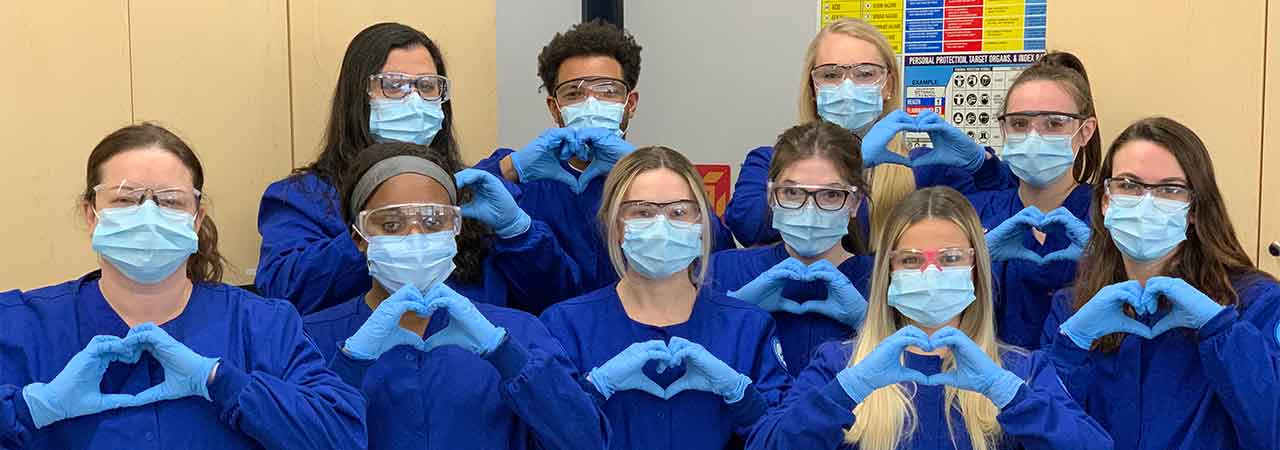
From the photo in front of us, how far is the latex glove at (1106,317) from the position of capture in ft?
8.55

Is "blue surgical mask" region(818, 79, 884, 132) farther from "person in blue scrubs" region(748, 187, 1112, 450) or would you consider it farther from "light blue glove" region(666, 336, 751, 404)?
"light blue glove" region(666, 336, 751, 404)

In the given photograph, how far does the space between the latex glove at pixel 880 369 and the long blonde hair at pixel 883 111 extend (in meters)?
0.77

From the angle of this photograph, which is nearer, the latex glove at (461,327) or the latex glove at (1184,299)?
the latex glove at (461,327)

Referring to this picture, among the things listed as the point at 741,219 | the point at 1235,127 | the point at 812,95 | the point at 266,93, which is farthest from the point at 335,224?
the point at 1235,127

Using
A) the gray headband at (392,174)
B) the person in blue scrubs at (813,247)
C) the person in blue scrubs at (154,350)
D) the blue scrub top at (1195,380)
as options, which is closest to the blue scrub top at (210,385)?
the person in blue scrubs at (154,350)

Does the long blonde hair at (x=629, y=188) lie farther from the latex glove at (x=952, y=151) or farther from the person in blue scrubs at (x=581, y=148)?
the latex glove at (x=952, y=151)

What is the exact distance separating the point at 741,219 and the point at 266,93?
121 cm

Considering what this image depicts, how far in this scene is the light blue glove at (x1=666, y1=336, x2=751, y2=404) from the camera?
2.58 m

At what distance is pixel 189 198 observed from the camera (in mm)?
2383

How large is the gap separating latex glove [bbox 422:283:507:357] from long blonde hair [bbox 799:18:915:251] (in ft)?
3.65

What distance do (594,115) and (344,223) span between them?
688 millimetres

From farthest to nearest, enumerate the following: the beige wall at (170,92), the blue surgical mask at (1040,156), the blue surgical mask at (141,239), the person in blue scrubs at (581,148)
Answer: the person in blue scrubs at (581,148)
the blue surgical mask at (1040,156)
the beige wall at (170,92)
the blue surgical mask at (141,239)

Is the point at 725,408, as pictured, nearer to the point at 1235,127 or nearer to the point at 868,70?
the point at 868,70

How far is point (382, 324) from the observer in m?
2.41
